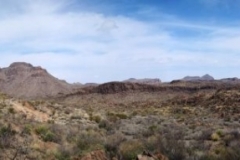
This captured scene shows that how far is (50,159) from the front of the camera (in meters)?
15.8

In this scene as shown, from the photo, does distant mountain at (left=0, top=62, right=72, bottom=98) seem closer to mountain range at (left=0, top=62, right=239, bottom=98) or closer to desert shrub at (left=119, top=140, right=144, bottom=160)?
mountain range at (left=0, top=62, right=239, bottom=98)

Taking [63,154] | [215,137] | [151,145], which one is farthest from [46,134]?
[215,137]

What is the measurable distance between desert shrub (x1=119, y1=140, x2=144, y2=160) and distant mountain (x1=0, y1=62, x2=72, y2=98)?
14763 centimetres

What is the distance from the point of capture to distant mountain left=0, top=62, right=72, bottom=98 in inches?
6590

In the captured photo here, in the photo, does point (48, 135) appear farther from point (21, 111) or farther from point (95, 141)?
point (21, 111)

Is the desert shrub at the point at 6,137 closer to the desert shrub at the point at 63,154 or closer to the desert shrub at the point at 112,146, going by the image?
the desert shrub at the point at 63,154

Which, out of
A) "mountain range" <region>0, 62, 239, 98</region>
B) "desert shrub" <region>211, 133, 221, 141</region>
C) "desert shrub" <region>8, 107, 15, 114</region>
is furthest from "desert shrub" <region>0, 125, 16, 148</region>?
"mountain range" <region>0, 62, 239, 98</region>

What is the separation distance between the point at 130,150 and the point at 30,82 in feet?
545

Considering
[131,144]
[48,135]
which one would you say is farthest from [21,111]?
[131,144]

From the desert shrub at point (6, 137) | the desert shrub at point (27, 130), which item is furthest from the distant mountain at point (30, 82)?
the desert shrub at point (6, 137)

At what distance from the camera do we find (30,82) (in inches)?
6988

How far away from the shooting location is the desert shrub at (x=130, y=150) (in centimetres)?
1531

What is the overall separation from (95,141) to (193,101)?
69.4 metres

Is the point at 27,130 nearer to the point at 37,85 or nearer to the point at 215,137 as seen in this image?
the point at 215,137
